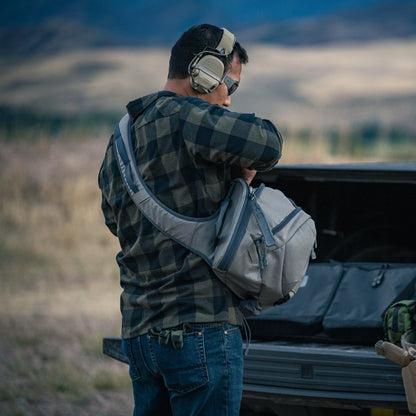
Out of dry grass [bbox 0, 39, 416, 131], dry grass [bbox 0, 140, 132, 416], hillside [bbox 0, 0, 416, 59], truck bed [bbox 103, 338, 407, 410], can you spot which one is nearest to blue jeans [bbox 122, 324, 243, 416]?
truck bed [bbox 103, 338, 407, 410]

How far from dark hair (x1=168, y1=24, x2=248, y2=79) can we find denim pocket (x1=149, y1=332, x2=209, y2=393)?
0.81m

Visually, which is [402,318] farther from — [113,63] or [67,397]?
[113,63]

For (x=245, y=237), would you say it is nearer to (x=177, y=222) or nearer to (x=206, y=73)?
(x=177, y=222)

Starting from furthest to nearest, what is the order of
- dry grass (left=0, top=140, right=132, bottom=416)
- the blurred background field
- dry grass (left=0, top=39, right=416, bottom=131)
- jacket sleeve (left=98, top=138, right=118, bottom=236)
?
1. dry grass (left=0, top=39, right=416, bottom=131)
2. the blurred background field
3. dry grass (left=0, top=140, right=132, bottom=416)
4. jacket sleeve (left=98, top=138, right=118, bottom=236)

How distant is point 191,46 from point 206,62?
98 millimetres

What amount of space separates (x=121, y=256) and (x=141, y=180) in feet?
0.97

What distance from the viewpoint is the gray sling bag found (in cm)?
214

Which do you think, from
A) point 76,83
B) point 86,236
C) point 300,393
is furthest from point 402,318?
point 76,83

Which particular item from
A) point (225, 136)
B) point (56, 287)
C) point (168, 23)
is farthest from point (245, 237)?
point (168, 23)

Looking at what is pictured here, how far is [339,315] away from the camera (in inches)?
141

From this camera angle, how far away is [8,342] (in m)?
7.24

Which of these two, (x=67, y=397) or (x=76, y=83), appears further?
(x=76, y=83)

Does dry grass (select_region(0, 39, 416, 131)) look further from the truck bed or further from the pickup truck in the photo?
the truck bed

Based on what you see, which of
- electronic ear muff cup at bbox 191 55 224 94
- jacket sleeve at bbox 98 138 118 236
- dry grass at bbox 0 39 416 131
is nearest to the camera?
electronic ear muff cup at bbox 191 55 224 94
